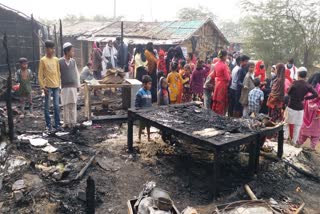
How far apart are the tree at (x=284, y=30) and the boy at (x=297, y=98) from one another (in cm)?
1380

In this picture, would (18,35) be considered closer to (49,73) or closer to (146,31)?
(146,31)

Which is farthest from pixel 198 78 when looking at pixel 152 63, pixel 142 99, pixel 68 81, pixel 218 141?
pixel 218 141

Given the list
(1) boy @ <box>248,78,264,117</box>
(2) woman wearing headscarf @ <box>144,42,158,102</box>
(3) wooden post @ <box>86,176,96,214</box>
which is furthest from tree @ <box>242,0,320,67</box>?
(3) wooden post @ <box>86,176,96,214</box>

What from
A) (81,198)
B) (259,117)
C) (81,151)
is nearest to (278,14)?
(259,117)

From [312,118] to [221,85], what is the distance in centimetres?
231

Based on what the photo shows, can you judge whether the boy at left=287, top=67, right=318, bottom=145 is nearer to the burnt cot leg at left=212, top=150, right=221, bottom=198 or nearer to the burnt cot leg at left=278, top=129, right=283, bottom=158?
the burnt cot leg at left=278, top=129, right=283, bottom=158

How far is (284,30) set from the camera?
20094 millimetres

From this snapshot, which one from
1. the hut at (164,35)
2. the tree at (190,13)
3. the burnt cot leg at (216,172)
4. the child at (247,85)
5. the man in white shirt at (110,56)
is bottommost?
the burnt cot leg at (216,172)

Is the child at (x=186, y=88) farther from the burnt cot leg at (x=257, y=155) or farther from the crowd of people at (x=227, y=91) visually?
the burnt cot leg at (x=257, y=155)

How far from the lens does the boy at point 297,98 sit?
7.23 meters

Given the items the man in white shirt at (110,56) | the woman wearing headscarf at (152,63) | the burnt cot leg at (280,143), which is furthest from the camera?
the man in white shirt at (110,56)

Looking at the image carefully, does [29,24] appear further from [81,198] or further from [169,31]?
[81,198]

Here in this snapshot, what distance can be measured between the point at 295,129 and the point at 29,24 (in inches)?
563

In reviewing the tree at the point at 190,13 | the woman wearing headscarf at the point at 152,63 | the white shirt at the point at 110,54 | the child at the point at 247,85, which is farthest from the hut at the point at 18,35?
the tree at the point at 190,13
